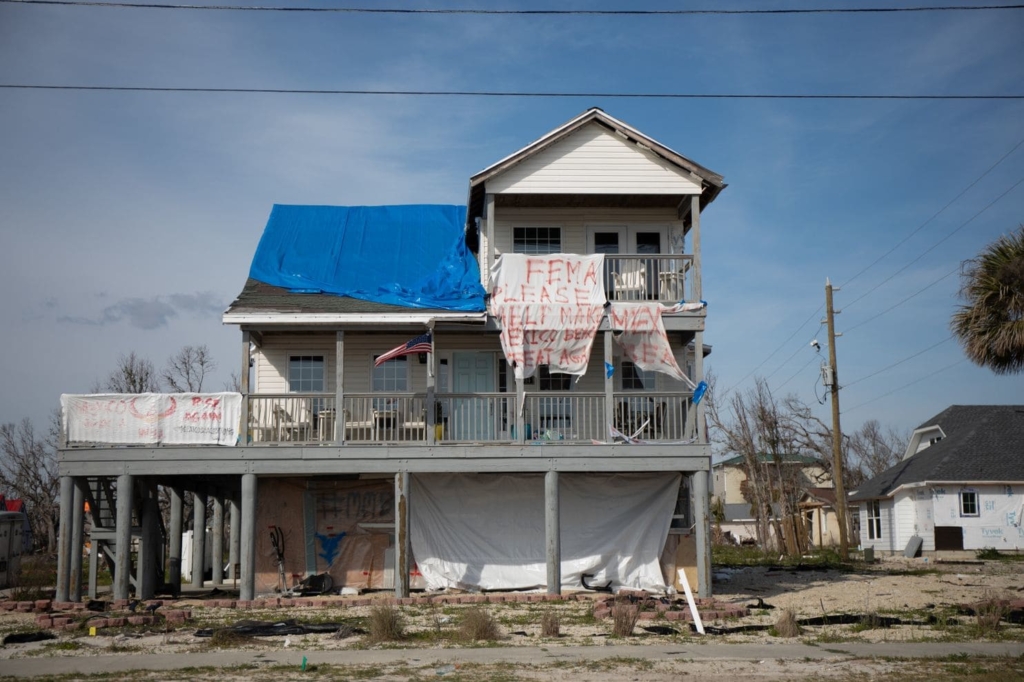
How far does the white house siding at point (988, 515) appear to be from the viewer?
36219 millimetres

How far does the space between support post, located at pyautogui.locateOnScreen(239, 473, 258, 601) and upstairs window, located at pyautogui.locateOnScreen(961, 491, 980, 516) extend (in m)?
26.5

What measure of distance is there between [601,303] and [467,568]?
20.0 feet

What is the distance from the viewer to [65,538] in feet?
66.2

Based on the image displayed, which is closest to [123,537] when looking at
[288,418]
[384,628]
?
[288,418]

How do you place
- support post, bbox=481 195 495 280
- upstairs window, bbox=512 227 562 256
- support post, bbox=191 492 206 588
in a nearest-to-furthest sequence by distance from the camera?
support post, bbox=481 195 495 280 → upstairs window, bbox=512 227 562 256 → support post, bbox=191 492 206 588

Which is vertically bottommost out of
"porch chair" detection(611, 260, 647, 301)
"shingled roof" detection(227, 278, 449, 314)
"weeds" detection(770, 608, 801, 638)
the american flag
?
"weeds" detection(770, 608, 801, 638)

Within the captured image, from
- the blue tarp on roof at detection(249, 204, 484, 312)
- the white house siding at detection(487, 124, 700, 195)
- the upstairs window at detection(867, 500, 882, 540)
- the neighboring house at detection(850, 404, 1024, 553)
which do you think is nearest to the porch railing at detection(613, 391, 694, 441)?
the blue tarp on roof at detection(249, 204, 484, 312)

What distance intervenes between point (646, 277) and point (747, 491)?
40.4 meters

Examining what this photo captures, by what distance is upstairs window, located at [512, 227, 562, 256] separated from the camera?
2375 centimetres

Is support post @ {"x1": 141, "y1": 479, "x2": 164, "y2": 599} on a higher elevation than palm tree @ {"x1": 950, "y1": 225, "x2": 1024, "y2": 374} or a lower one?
lower

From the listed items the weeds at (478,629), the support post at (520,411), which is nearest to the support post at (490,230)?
the support post at (520,411)

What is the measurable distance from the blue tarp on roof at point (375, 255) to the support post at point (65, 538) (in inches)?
229

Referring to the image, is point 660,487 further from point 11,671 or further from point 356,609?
point 11,671

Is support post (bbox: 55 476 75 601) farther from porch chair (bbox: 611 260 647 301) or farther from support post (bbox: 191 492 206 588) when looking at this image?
porch chair (bbox: 611 260 647 301)
